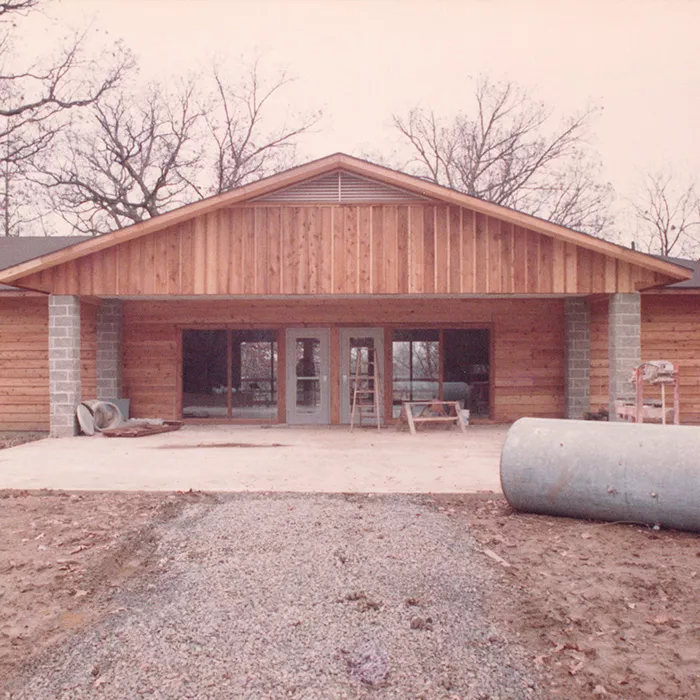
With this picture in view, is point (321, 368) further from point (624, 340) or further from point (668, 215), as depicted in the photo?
point (668, 215)

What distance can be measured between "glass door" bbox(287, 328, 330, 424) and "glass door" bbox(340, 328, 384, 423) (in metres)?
0.35

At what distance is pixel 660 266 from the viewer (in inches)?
467

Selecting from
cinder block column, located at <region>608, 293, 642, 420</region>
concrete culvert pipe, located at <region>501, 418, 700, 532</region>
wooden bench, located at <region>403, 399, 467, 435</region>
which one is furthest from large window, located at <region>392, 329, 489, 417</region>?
concrete culvert pipe, located at <region>501, 418, 700, 532</region>

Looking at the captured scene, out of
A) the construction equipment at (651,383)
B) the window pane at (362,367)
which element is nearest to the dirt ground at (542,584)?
the construction equipment at (651,383)

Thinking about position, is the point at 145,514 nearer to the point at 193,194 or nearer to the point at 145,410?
the point at 145,410

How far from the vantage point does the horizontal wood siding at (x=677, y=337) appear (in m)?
14.6

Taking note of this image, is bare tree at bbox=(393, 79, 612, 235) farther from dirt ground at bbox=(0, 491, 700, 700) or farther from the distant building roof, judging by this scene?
dirt ground at bbox=(0, 491, 700, 700)

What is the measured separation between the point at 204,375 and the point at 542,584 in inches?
472

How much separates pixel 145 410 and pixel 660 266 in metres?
11.0

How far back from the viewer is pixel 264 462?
9406 millimetres

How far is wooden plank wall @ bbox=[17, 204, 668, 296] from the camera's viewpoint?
1216 cm

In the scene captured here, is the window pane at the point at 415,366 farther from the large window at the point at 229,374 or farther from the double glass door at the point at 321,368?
the large window at the point at 229,374

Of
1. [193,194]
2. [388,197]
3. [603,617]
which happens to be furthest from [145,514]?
[193,194]

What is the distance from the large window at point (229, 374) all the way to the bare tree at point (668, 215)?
85.5ft
